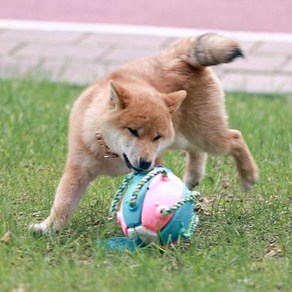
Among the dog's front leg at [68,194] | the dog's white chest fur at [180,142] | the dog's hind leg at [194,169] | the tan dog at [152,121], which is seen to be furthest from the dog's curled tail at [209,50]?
the dog's front leg at [68,194]

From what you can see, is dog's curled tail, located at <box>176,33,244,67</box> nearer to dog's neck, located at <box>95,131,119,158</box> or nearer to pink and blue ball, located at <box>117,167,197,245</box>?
dog's neck, located at <box>95,131,119,158</box>

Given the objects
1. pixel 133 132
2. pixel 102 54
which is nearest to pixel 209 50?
pixel 133 132

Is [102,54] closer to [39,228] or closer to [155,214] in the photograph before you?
[39,228]

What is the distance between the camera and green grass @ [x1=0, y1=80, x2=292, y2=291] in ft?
12.1

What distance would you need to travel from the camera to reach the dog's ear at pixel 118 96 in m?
4.23

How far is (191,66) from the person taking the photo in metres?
4.86

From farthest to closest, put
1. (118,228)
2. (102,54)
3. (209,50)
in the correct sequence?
(102,54) → (209,50) → (118,228)

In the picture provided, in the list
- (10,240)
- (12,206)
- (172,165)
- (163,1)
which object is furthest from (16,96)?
(163,1)

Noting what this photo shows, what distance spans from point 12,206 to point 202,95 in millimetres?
1181

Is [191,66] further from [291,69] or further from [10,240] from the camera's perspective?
[291,69]

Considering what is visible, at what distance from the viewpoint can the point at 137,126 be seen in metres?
4.20

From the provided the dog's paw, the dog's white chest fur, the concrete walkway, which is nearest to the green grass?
the dog's paw

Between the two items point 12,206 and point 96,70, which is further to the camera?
point 96,70

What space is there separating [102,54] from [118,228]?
3.97 metres
